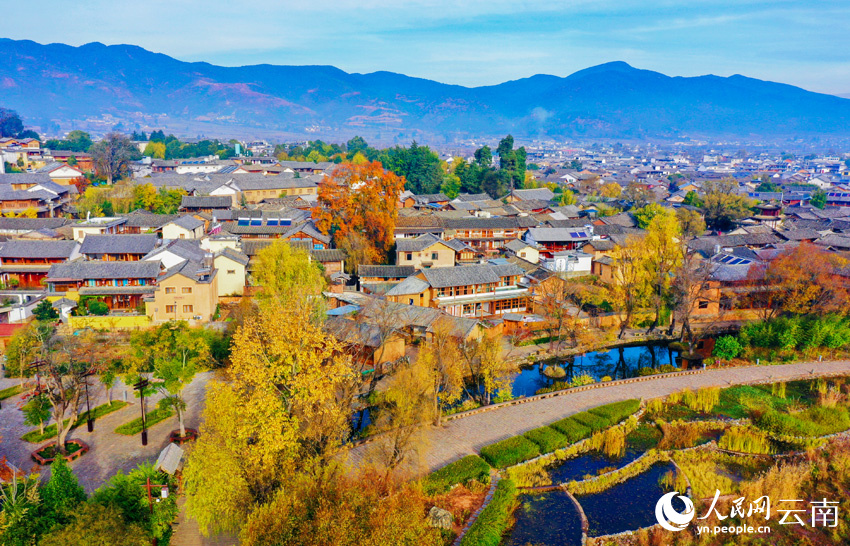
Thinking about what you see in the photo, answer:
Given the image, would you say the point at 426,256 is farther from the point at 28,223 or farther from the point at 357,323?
the point at 28,223

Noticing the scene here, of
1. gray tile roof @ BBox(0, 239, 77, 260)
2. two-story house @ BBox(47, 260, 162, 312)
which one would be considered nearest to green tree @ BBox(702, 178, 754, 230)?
Result: two-story house @ BBox(47, 260, 162, 312)

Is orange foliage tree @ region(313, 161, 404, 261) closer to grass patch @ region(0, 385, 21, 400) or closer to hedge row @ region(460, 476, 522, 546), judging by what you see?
grass patch @ region(0, 385, 21, 400)

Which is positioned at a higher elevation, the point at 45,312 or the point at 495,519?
the point at 45,312

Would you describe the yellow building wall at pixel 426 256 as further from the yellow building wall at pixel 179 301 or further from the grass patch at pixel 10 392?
the grass patch at pixel 10 392

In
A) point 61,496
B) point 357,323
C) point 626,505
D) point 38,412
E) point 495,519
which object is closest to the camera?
point 61,496

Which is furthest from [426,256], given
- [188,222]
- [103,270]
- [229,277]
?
[103,270]

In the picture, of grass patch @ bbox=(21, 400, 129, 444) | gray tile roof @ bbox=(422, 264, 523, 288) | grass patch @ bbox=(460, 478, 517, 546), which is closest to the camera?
grass patch @ bbox=(460, 478, 517, 546)
